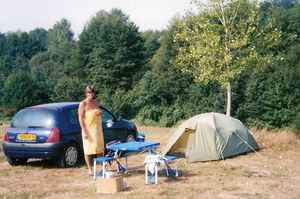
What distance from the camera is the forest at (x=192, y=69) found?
70.4 ft

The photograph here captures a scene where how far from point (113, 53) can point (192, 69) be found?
20.0m

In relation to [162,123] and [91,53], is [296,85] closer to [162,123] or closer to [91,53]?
[162,123]

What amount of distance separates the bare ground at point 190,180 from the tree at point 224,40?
24.1 ft

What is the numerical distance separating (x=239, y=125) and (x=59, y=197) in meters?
6.64

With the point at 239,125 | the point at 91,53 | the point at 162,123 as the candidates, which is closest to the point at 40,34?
the point at 91,53

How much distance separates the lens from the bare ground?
9.13 meters

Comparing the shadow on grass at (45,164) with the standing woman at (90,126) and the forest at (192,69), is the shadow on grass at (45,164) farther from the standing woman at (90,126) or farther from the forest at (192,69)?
the forest at (192,69)

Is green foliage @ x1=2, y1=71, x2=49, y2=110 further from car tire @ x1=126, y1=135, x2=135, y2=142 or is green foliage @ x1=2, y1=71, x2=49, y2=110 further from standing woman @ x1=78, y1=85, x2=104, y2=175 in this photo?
standing woman @ x1=78, y1=85, x2=104, y2=175

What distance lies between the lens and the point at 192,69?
920 inches

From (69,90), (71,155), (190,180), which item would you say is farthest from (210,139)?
(69,90)

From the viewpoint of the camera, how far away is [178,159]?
13328 millimetres

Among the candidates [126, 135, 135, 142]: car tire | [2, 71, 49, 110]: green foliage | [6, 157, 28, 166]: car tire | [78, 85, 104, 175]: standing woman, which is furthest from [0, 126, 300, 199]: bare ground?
[2, 71, 49, 110]: green foliage

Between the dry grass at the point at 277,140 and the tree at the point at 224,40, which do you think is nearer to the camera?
the dry grass at the point at 277,140

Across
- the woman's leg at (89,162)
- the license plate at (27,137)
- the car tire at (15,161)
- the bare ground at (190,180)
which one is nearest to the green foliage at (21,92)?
the bare ground at (190,180)
